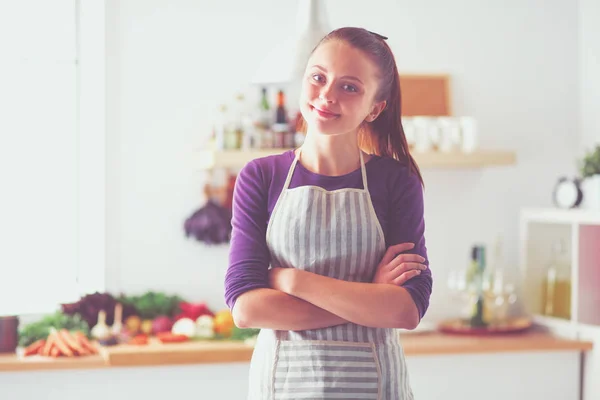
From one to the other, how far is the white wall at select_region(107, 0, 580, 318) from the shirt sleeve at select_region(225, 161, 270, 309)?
6.93ft

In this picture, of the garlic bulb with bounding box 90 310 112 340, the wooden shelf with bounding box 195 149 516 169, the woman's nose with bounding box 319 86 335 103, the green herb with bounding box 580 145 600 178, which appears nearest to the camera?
the woman's nose with bounding box 319 86 335 103

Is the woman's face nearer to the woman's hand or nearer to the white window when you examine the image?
the woman's hand

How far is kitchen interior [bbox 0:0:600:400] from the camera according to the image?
351 cm

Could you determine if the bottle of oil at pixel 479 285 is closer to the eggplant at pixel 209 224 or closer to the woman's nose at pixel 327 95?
the eggplant at pixel 209 224

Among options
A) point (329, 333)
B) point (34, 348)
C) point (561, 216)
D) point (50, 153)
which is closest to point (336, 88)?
point (329, 333)

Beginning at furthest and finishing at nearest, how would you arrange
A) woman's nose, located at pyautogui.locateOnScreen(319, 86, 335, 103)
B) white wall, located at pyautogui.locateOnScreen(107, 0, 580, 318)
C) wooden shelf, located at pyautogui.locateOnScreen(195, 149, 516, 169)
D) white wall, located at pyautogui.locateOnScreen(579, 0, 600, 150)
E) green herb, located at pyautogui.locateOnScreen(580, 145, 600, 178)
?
white wall, located at pyautogui.locateOnScreen(579, 0, 600, 150) → white wall, located at pyautogui.locateOnScreen(107, 0, 580, 318) → green herb, located at pyautogui.locateOnScreen(580, 145, 600, 178) → wooden shelf, located at pyautogui.locateOnScreen(195, 149, 516, 169) → woman's nose, located at pyautogui.locateOnScreen(319, 86, 335, 103)

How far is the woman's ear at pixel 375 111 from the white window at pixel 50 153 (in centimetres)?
220

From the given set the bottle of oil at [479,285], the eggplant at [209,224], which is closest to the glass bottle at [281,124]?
the eggplant at [209,224]

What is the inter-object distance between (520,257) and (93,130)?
A: 2.01m

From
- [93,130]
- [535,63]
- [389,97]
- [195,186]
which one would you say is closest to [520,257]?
[535,63]

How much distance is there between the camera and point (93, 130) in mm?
3691

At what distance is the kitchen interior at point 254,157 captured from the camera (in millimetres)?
3514

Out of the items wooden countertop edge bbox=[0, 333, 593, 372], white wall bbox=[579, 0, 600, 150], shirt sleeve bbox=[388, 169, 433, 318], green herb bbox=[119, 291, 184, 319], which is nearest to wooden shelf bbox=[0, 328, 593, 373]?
wooden countertop edge bbox=[0, 333, 593, 372]

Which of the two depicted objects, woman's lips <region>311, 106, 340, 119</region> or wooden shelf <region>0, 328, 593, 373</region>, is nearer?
woman's lips <region>311, 106, 340, 119</region>
